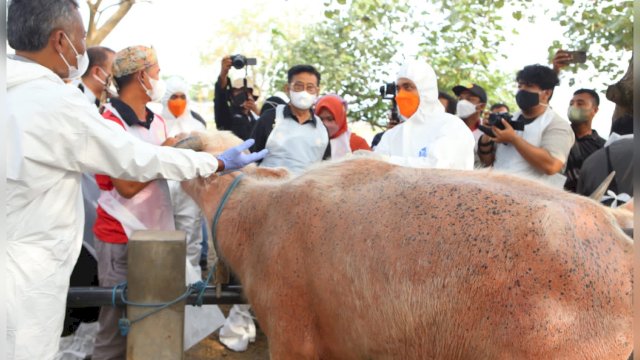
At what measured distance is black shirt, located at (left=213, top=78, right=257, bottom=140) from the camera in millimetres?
7000

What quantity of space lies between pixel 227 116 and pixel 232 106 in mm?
200

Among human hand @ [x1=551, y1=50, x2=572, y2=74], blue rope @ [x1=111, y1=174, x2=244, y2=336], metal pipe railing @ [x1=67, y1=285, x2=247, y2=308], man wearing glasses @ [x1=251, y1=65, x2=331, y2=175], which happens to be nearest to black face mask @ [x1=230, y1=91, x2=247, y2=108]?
man wearing glasses @ [x1=251, y1=65, x2=331, y2=175]

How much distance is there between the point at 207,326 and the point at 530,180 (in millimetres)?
2332

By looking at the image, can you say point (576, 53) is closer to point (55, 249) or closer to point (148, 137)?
point (148, 137)

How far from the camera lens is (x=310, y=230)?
2.80m

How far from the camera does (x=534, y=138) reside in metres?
5.17

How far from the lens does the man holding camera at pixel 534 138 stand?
4.94 m

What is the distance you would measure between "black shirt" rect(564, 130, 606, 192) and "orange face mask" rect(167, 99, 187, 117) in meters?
4.18

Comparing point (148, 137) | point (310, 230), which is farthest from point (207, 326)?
point (310, 230)

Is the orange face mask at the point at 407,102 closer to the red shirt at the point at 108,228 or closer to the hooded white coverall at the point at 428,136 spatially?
the hooded white coverall at the point at 428,136

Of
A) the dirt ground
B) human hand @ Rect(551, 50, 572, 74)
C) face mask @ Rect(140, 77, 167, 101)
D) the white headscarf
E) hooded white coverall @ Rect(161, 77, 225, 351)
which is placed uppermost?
human hand @ Rect(551, 50, 572, 74)

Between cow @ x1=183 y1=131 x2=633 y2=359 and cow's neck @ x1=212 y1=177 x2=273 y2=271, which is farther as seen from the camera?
cow's neck @ x1=212 y1=177 x2=273 y2=271

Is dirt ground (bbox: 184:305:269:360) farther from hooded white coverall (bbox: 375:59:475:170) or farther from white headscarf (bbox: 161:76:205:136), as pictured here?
white headscarf (bbox: 161:76:205:136)

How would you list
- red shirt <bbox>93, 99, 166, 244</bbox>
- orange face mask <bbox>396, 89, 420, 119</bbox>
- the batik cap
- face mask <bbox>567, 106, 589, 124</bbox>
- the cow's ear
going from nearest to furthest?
1. the cow's ear
2. red shirt <bbox>93, 99, 166, 244</bbox>
3. the batik cap
4. orange face mask <bbox>396, 89, 420, 119</bbox>
5. face mask <bbox>567, 106, 589, 124</bbox>
